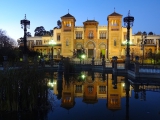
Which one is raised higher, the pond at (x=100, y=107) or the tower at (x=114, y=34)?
the tower at (x=114, y=34)

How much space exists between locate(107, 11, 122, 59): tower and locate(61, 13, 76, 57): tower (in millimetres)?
8724

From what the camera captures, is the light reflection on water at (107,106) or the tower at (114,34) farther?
the tower at (114,34)

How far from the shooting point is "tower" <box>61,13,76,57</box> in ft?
152

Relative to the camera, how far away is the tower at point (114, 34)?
44.8m

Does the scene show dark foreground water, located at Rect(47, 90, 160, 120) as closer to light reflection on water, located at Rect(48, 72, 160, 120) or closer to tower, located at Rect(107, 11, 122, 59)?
light reflection on water, located at Rect(48, 72, 160, 120)

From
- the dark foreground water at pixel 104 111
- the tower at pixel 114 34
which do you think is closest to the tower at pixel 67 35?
the tower at pixel 114 34

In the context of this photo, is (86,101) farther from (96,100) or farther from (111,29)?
(111,29)

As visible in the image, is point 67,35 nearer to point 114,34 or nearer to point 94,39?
point 94,39

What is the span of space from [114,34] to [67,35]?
10.9 metres

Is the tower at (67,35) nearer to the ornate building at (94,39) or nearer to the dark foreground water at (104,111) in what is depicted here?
the ornate building at (94,39)

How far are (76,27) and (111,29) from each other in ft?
28.2

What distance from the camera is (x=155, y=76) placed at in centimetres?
1512

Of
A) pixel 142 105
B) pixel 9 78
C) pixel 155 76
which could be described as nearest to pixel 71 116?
pixel 9 78

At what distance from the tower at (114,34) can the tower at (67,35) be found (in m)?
8.72
